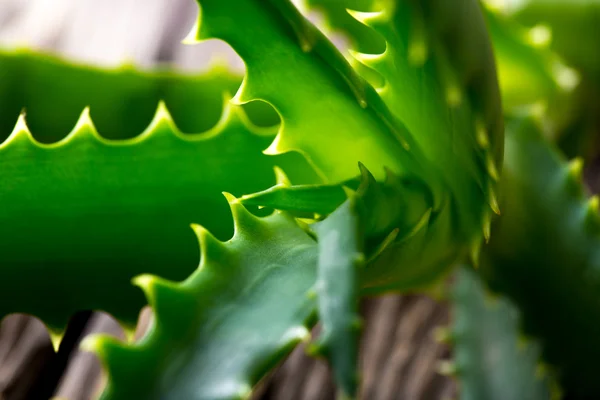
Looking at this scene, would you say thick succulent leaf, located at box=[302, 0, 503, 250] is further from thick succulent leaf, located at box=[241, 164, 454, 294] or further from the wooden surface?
the wooden surface

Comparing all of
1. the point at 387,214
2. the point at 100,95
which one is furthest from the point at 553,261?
the point at 100,95

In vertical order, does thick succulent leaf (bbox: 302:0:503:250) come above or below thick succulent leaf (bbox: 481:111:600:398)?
above

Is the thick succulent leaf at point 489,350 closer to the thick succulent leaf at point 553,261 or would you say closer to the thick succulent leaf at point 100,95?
the thick succulent leaf at point 553,261

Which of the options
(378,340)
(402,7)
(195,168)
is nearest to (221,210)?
(195,168)

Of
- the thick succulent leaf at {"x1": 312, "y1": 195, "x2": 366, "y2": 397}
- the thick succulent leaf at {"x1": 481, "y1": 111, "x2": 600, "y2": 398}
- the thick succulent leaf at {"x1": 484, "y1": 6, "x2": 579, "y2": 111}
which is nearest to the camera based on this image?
the thick succulent leaf at {"x1": 312, "y1": 195, "x2": 366, "y2": 397}

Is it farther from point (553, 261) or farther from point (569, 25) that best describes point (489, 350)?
point (569, 25)

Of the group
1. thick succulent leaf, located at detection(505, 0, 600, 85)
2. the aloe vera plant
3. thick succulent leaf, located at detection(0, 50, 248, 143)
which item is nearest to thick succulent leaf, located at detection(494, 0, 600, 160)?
thick succulent leaf, located at detection(505, 0, 600, 85)

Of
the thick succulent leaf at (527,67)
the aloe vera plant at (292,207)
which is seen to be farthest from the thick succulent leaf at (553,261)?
the thick succulent leaf at (527,67)

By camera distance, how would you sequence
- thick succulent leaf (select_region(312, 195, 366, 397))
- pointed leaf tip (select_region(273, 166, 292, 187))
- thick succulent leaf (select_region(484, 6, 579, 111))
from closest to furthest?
thick succulent leaf (select_region(312, 195, 366, 397))
pointed leaf tip (select_region(273, 166, 292, 187))
thick succulent leaf (select_region(484, 6, 579, 111))
